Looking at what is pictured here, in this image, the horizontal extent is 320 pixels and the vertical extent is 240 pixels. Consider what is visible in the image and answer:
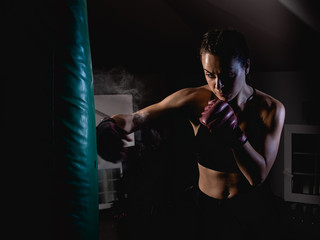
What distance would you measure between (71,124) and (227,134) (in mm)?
735

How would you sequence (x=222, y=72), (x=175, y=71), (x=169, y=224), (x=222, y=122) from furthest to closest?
(x=169, y=224), (x=175, y=71), (x=222, y=72), (x=222, y=122)

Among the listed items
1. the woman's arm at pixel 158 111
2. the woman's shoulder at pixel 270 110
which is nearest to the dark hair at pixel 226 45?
the woman's shoulder at pixel 270 110

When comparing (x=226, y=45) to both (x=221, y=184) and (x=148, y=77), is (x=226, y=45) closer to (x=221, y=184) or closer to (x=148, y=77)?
(x=221, y=184)

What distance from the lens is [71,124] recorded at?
2.42 ft

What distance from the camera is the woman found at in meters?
1.20

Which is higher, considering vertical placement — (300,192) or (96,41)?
(96,41)

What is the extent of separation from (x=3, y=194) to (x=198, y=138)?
1.17m

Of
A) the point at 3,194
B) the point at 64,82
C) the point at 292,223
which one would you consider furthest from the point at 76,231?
the point at 292,223

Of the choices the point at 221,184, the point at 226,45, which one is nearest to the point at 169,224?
the point at 221,184

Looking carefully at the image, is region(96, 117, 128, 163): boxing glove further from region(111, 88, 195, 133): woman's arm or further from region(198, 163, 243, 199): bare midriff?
region(198, 163, 243, 199): bare midriff

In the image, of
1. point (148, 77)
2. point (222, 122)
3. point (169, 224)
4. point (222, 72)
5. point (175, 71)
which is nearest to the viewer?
point (222, 122)

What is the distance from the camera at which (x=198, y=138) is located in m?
1.59

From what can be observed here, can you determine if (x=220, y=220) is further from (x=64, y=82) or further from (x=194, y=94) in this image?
(x=64, y=82)

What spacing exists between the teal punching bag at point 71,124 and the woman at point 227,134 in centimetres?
59
